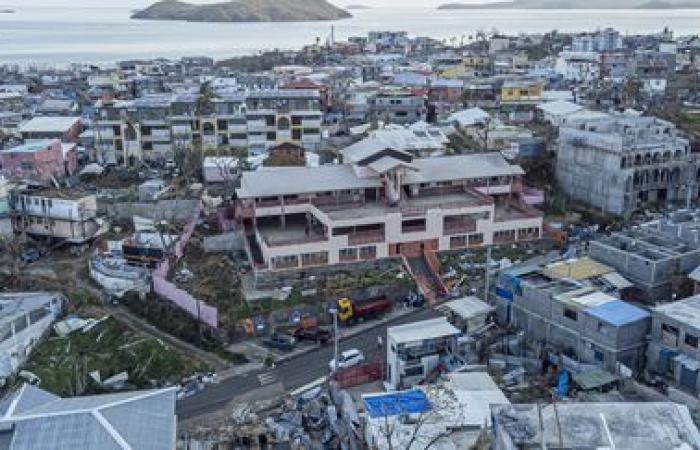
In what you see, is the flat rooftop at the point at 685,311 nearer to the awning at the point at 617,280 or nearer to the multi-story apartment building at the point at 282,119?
the awning at the point at 617,280

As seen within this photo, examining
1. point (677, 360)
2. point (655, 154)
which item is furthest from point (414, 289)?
point (655, 154)

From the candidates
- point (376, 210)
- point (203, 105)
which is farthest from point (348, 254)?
point (203, 105)

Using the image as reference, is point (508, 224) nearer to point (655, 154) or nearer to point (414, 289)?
point (414, 289)

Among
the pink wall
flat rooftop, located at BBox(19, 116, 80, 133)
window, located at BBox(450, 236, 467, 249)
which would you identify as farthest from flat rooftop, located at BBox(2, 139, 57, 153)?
window, located at BBox(450, 236, 467, 249)

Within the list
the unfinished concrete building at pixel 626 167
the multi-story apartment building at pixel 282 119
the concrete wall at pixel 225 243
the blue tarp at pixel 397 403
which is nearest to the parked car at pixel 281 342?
the blue tarp at pixel 397 403

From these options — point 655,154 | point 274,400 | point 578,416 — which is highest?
point 655,154
